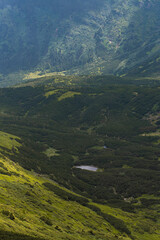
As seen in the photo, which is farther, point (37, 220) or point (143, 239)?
point (143, 239)

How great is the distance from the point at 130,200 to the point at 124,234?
79.9m

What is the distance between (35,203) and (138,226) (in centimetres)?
5838

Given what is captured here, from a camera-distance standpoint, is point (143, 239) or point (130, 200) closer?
point (143, 239)

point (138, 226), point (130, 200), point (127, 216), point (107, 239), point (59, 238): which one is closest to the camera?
point (59, 238)

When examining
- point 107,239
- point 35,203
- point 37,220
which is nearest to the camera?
point 37,220

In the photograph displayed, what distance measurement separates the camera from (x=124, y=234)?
118 meters

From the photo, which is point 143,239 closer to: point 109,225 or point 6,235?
point 109,225

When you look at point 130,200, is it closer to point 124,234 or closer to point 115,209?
point 115,209

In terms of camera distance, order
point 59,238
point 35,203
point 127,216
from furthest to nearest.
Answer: point 127,216 → point 35,203 → point 59,238

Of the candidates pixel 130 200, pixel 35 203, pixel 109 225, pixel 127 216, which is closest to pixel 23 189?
pixel 35 203

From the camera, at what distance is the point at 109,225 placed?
12388 cm

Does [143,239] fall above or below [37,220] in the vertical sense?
below

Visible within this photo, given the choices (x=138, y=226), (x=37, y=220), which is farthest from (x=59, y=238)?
(x=138, y=226)

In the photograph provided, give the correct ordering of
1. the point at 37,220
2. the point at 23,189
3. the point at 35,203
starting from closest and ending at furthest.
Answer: the point at 37,220
the point at 35,203
the point at 23,189
